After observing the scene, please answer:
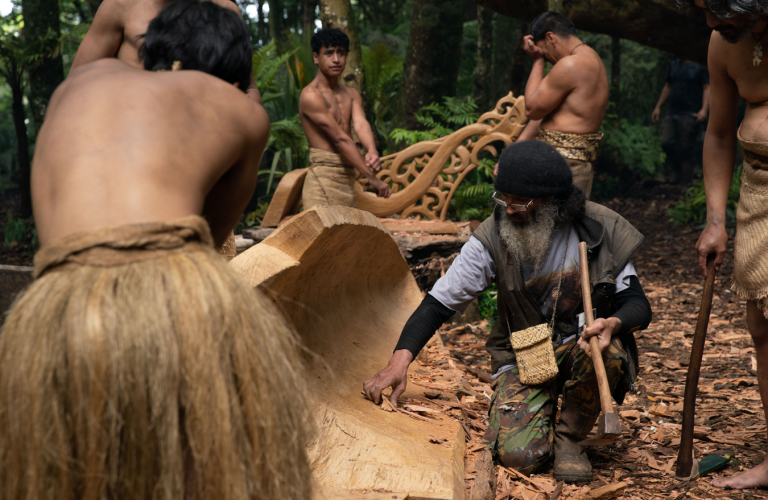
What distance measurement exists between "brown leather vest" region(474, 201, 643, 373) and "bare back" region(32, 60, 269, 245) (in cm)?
150

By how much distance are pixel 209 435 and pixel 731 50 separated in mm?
2348

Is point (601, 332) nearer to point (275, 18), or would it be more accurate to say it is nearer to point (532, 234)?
point (532, 234)

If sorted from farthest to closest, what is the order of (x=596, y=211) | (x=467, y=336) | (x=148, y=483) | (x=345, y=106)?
(x=345, y=106) < (x=467, y=336) < (x=596, y=211) < (x=148, y=483)

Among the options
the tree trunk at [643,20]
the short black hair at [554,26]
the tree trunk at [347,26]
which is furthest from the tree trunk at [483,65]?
the short black hair at [554,26]

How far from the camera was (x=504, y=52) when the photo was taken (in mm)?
10094

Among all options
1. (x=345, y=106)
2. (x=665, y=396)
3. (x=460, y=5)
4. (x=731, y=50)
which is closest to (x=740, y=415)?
(x=665, y=396)

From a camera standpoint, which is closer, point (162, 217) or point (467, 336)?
point (162, 217)

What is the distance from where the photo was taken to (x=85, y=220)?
1281 mm

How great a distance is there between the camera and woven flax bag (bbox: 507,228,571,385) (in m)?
2.72

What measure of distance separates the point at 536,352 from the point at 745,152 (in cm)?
115

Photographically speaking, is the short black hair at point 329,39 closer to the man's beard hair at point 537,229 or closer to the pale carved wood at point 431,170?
the pale carved wood at point 431,170

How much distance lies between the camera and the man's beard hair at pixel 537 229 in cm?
270

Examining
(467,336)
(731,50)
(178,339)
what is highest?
(731,50)

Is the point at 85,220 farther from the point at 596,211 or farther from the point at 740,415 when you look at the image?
the point at 740,415
